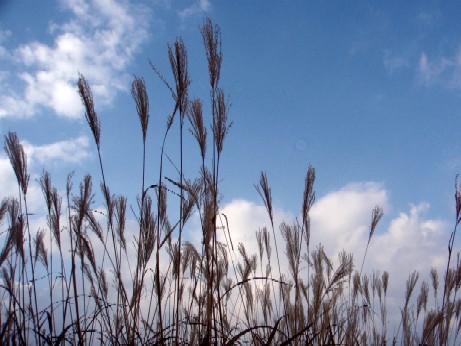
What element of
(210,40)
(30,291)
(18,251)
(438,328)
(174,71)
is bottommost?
(438,328)

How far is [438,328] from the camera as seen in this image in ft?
14.1

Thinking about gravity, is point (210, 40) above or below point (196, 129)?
above

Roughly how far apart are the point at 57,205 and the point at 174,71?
1.40 meters

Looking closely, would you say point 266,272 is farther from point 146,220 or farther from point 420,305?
point 146,220

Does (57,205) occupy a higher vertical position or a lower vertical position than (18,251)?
higher

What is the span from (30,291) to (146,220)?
1360 mm

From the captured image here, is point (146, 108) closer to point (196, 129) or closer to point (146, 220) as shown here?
point (196, 129)

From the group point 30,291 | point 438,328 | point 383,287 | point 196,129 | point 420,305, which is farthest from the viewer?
point 383,287

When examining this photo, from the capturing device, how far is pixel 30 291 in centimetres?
321

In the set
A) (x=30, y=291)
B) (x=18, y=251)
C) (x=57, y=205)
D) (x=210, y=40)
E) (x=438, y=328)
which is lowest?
(x=438, y=328)

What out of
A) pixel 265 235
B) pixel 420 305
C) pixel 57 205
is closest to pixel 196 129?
pixel 57 205

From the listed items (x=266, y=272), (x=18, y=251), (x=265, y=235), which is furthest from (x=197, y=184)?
(x=266, y=272)

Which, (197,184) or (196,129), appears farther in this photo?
(197,184)

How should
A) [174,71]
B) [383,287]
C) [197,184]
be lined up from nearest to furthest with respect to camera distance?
[174,71] < [197,184] < [383,287]
